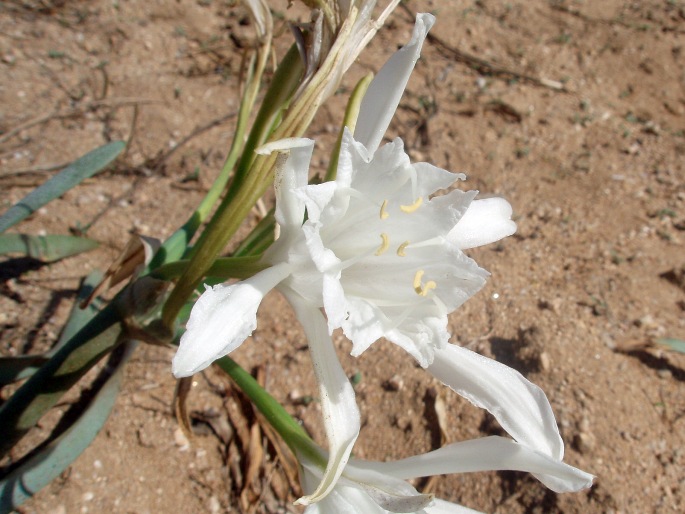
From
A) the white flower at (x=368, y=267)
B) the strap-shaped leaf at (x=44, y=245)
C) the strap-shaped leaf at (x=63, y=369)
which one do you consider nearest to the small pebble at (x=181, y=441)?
the strap-shaped leaf at (x=63, y=369)

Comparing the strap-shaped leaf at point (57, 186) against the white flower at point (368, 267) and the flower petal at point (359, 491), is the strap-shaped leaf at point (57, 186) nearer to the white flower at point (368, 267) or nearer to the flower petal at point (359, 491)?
the white flower at point (368, 267)

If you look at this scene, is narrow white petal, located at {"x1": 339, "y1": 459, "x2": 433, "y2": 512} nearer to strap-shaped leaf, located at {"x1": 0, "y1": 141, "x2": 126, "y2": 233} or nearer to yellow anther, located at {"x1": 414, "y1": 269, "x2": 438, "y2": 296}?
yellow anther, located at {"x1": 414, "y1": 269, "x2": 438, "y2": 296}

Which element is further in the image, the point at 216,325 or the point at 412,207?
the point at 412,207

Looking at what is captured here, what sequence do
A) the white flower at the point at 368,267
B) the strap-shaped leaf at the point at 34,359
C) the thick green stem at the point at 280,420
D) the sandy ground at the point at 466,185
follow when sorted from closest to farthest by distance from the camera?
the white flower at the point at 368,267 < the thick green stem at the point at 280,420 < the strap-shaped leaf at the point at 34,359 < the sandy ground at the point at 466,185

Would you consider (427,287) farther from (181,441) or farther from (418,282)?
(181,441)

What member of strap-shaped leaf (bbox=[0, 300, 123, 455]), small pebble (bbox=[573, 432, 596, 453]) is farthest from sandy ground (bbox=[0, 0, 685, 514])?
strap-shaped leaf (bbox=[0, 300, 123, 455])

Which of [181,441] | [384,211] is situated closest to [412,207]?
[384,211]
